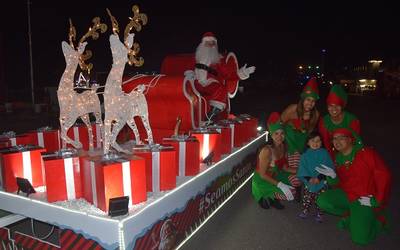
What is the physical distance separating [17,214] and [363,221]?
3.47m

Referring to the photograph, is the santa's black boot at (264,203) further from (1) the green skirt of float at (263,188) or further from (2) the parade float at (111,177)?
(2) the parade float at (111,177)

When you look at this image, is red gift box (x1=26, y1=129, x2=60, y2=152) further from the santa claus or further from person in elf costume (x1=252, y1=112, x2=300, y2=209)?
person in elf costume (x1=252, y1=112, x2=300, y2=209)

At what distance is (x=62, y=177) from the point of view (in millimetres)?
2840

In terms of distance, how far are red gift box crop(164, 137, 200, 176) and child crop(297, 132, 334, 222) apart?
151 cm

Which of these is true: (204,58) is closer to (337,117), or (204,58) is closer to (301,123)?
(301,123)

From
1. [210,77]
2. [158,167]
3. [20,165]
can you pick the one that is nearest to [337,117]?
[210,77]

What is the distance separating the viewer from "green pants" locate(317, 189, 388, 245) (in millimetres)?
3588

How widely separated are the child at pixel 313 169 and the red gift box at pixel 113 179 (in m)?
2.31

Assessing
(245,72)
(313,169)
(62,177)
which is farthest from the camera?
(245,72)

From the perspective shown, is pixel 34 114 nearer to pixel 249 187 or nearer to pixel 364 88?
pixel 249 187

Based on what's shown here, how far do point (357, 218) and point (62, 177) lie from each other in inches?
119

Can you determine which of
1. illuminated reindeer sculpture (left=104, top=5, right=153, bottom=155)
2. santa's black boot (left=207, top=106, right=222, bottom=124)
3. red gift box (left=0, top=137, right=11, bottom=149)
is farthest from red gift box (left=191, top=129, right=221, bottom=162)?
red gift box (left=0, top=137, right=11, bottom=149)

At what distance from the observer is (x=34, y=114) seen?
15008 mm

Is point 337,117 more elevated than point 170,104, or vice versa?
point 170,104
